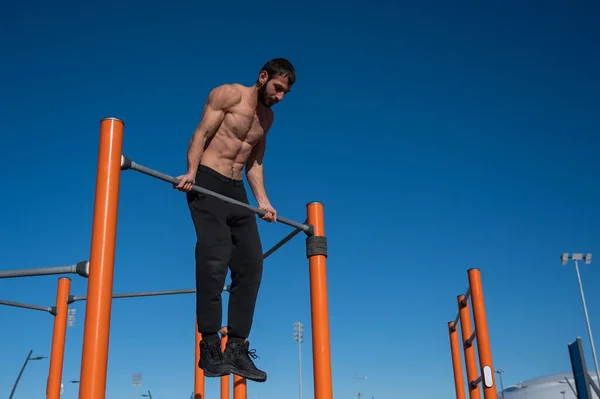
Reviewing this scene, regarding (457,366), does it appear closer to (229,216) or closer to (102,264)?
(229,216)

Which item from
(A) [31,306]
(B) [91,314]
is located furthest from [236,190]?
(A) [31,306]

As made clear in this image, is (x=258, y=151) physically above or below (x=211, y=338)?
above

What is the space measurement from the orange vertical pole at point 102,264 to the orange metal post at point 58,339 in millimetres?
4721

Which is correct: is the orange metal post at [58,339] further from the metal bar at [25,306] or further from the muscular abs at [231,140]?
the muscular abs at [231,140]

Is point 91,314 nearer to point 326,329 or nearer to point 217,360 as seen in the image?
point 217,360

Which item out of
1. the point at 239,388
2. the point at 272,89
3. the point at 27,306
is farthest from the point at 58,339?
the point at 272,89

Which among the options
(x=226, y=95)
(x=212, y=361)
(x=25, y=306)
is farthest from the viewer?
(x=25, y=306)

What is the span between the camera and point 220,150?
15.1ft

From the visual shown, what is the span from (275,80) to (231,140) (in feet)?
2.04

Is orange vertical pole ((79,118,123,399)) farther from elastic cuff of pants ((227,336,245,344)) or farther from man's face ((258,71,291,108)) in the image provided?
elastic cuff of pants ((227,336,245,344))

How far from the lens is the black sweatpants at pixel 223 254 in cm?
423

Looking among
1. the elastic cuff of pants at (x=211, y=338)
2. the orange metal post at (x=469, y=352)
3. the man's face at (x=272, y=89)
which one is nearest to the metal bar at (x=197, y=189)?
the man's face at (x=272, y=89)

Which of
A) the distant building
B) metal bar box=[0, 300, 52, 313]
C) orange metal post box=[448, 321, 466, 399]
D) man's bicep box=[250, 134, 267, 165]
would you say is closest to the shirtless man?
man's bicep box=[250, 134, 267, 165]

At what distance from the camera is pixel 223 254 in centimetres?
431
